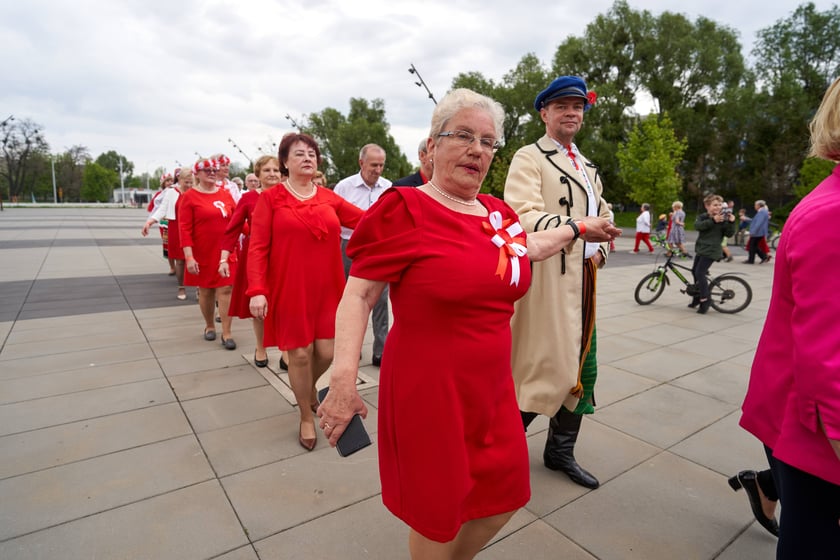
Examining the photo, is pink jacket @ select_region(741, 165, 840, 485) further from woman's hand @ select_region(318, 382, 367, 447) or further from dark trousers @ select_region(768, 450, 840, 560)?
woman's hand @ select_region(318, 382, 367, 447)

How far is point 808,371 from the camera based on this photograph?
1281mm

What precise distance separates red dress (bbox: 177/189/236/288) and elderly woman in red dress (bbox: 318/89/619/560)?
4574mm

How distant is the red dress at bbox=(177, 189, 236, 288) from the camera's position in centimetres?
562

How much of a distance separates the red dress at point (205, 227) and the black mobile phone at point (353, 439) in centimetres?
464

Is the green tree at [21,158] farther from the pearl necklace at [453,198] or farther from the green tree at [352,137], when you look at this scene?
the pearl necklace at [453,198]

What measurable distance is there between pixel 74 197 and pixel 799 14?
4075 inches

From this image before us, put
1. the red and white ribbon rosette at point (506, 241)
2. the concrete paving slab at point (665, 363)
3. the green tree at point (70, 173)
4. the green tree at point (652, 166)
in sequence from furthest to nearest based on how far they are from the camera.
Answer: the green tree at point (70, 173), the green tree at point (652, 166), the concrete paving slab at point (665, 363), the red and white ribbon rosette at point (506, 241)

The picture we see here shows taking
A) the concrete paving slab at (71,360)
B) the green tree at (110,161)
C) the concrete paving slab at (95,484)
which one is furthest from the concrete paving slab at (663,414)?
the green tree at (110,161)

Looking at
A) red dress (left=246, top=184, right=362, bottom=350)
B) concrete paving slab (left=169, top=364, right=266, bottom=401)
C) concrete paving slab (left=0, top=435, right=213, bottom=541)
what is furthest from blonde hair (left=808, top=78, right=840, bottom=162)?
concrete paving slab (left=169, top=364, right=266, bottom=401)

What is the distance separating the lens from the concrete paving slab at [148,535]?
2289mm

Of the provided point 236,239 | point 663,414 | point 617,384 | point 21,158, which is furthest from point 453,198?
point 21,158

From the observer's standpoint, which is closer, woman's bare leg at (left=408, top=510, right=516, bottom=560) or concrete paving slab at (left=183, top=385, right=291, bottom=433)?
woman's bare leg at (left=408, top=510, right=516, bottom=560)

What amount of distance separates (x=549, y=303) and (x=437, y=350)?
1255mm

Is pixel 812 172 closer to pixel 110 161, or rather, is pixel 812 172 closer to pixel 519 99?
pixel 519 99
